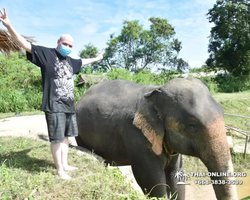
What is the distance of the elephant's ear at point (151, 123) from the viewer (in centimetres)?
305

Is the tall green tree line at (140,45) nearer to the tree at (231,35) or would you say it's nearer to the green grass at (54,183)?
the tree at (231,35)

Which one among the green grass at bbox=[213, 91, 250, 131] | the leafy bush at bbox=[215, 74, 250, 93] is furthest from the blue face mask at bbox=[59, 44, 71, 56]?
the leafy bush at bbox=[215, 74, 250, 93]

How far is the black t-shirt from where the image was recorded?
2.83 m

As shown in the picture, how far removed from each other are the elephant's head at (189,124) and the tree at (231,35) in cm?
2218

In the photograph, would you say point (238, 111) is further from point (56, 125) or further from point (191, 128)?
point (56, 125)

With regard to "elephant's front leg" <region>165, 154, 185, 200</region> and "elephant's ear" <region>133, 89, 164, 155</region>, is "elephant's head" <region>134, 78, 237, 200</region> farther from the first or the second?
"elephant's front leg" <region>165, 154, 185, 200</region>

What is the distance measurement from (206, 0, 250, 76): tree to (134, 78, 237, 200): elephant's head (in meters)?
22.2

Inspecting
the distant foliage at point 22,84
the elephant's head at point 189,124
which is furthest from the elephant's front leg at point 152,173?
the distant foliage at point 22,84

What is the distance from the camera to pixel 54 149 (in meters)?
2.84

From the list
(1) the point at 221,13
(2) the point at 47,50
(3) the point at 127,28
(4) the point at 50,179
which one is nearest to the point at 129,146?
(4) the point at 50,179

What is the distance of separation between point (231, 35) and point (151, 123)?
23.0 meters

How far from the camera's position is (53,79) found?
2.87 meters

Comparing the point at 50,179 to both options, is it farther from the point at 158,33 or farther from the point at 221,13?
the point at 158,33

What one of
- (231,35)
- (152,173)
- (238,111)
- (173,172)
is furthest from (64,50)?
(231,35)
